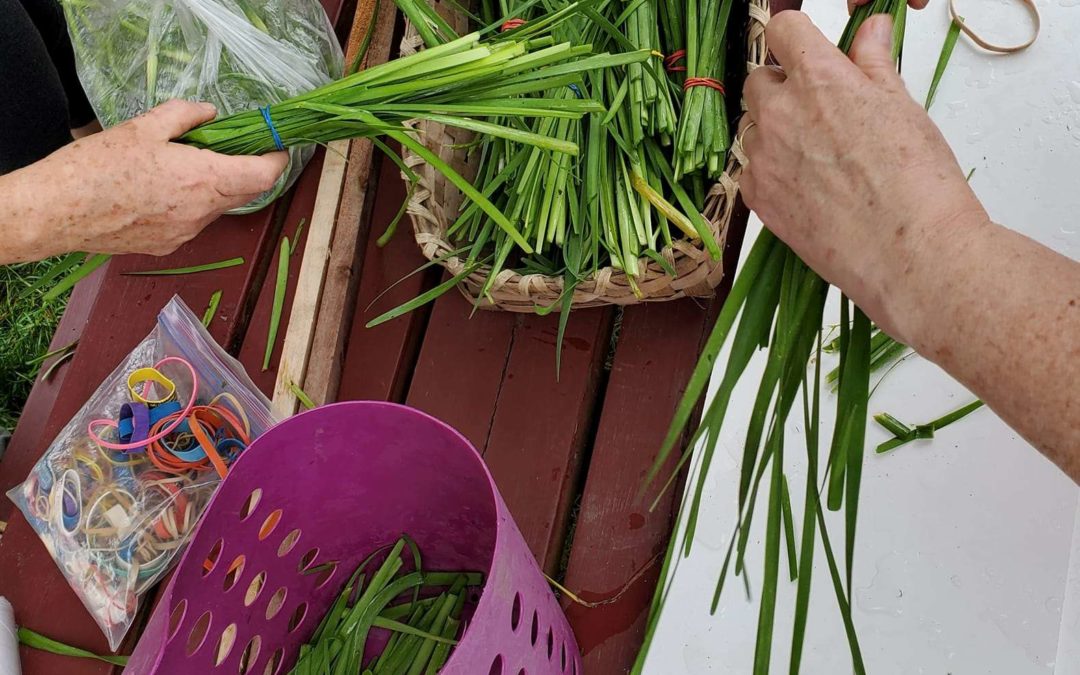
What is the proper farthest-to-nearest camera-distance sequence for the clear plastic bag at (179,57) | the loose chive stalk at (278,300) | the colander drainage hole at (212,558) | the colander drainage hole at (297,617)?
1. the loose chive stalk at (278,300)
2. the clear plastic bag at (179,57)
3. the colander drainage hole at (297,617)
4. the colander drainage hole at (212,558)

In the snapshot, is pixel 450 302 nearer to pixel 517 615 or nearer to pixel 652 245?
pixel 652 245

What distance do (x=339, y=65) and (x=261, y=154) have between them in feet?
1.40

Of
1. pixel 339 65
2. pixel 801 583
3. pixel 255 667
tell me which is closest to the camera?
pixel 801 583

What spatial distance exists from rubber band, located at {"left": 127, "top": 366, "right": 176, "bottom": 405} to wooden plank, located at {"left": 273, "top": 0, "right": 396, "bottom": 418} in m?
0.18

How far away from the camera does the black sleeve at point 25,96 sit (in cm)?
124

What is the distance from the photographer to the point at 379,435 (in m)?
1.03

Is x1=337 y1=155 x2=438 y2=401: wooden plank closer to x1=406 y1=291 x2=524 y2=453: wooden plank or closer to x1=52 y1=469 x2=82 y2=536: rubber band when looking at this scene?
x1=406 y1=291 x2=524 y2=453: wooden plank

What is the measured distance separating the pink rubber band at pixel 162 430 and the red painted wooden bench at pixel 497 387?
0.31 feet

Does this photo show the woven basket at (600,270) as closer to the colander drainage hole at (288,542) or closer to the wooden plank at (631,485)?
the wooden plank at (631,485)

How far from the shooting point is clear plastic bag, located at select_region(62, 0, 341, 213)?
4.27 ft

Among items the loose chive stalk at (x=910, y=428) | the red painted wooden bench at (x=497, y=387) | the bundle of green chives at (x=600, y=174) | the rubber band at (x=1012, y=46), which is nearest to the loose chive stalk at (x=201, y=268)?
the red painted wooden bench at (x=497, y=387)

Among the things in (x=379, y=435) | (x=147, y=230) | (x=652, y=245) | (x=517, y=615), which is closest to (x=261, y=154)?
(x=147, y=230)

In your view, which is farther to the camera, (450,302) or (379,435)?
(450,302)

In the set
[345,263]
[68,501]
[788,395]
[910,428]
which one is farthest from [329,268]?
[910,428]
